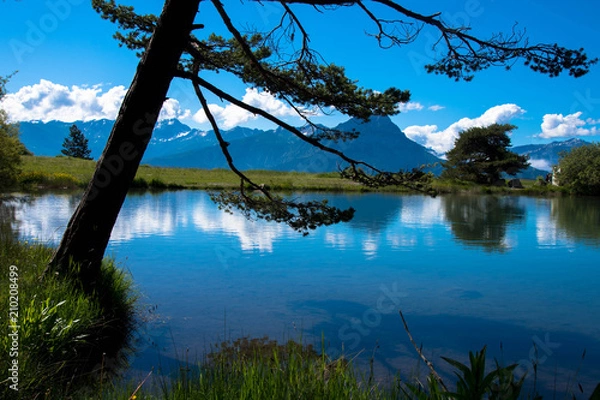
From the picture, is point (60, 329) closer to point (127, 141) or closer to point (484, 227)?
point (127, 141)

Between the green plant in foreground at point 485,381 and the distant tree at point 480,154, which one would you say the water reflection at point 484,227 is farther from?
the distant tree at point 480,154

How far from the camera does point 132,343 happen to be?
5941mm

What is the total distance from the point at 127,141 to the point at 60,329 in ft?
7.35

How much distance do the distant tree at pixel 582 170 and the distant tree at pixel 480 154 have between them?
443 centimetres

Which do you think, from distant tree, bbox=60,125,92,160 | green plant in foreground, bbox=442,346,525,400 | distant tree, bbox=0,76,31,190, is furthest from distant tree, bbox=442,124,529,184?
distant tree, bbox=60,125,92,160

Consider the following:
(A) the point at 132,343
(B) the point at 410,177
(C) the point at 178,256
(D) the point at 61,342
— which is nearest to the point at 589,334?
(B) the point at 410,177

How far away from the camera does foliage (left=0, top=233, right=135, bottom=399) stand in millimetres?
3514

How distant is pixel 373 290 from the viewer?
30.0ft

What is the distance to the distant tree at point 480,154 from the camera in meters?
55.3

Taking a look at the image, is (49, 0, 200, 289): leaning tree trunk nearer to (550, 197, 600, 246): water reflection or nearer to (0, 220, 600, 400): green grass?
(0, 220, 600, 400): green grass

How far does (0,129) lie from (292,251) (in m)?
13.6

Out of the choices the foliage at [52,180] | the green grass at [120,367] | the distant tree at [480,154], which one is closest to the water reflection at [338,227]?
the green grass at [120,367]

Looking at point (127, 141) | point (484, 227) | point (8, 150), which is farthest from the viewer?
point (484, 227)

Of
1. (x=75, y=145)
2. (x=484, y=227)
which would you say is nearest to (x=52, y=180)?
(x=484, y=227)
